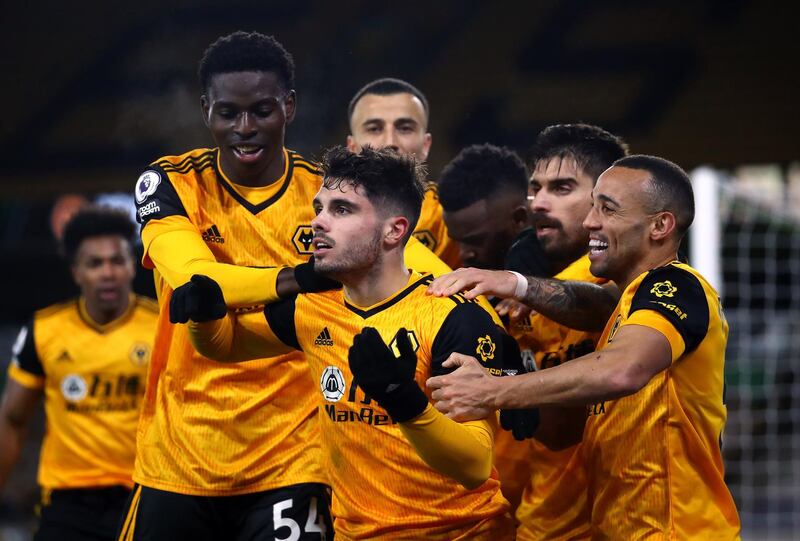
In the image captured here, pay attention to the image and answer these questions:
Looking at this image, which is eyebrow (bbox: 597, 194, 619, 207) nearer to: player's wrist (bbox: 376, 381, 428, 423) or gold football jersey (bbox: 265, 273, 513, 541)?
gold football jersey (bbox: 265, 273, 513, 541)

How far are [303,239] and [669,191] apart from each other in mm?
1371

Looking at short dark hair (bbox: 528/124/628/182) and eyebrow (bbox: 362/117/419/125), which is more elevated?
eyebrow (bbox: 362/117/419/125)

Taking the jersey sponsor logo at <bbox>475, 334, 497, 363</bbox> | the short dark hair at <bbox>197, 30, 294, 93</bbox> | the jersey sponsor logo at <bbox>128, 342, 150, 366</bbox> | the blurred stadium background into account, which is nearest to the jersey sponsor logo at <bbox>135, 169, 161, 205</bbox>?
the short dark hair at <bbox>197, 30, 294, 93</bbox>

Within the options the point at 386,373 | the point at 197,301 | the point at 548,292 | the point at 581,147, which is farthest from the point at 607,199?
the point at 197,301

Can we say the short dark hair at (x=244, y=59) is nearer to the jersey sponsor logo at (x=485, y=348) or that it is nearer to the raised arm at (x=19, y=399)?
the jersey sponsor logo at (x=485, y=348)

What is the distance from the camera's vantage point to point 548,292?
13.1 ft

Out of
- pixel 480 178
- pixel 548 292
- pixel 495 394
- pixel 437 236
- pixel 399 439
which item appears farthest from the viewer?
pixel 437 236

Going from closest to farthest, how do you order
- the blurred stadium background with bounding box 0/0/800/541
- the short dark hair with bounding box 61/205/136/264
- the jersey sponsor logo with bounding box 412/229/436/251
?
A: the jersey sponsor logo with bounding box 412/229/436/251 < the short dark hair with bounding box 61/205/136/264 < the blurred stadium background with bounding box 0/0/800/541

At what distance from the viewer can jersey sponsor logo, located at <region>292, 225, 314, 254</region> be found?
4.34m

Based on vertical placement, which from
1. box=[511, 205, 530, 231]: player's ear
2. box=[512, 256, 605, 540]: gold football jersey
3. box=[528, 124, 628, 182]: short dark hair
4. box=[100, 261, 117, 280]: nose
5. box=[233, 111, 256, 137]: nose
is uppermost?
box=[528, 124, 628, 182]: short dark hair

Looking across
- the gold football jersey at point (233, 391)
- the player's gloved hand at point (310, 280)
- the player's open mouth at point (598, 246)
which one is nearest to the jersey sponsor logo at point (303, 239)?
the gold football jersey at point (233, 391)

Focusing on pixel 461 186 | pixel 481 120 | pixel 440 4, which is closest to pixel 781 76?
pixel 481 120

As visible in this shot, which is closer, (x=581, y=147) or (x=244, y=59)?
(x=244, y=59)

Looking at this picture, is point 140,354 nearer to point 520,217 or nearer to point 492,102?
point 520,217
